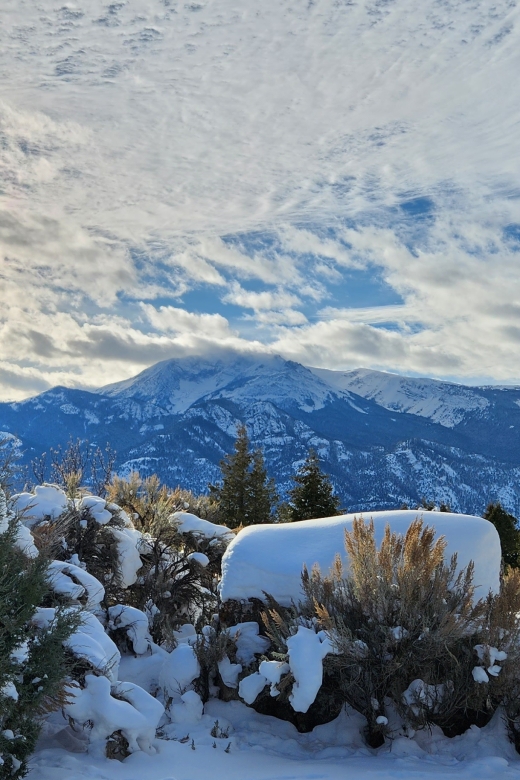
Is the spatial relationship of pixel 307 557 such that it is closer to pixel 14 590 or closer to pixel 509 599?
pixel 509 599

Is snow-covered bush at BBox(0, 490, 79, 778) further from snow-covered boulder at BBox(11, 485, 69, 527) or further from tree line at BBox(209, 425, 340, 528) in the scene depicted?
tree line at BBox(209, 425, 340, 528)

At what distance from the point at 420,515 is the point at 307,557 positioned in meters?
1.32

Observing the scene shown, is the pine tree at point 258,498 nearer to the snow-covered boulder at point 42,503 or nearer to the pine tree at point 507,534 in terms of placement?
the pine tree at point 507,534

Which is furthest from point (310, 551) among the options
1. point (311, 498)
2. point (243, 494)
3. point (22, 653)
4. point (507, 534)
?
point (243, 494)

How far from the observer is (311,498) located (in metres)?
18.5

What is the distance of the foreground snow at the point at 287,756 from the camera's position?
16.7ft

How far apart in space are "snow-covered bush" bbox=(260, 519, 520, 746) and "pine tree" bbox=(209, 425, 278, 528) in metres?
15.5

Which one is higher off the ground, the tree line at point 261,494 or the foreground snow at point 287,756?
the foreground snow at point 287,756

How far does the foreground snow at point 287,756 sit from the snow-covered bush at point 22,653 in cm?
42

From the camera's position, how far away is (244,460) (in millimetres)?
23609

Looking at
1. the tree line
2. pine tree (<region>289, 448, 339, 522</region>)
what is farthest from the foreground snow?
the tree line

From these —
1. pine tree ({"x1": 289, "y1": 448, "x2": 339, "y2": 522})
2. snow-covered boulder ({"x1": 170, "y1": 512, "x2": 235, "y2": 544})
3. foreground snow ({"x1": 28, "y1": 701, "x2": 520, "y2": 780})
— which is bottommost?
pine tree ({"x1": 289, "y1": 448, "x2": 339, "y2": 522})

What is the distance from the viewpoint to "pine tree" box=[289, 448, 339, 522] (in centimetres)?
1834

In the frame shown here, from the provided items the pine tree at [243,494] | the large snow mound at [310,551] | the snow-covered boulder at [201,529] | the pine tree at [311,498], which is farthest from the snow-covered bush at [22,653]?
the pine tree at [243,494]
